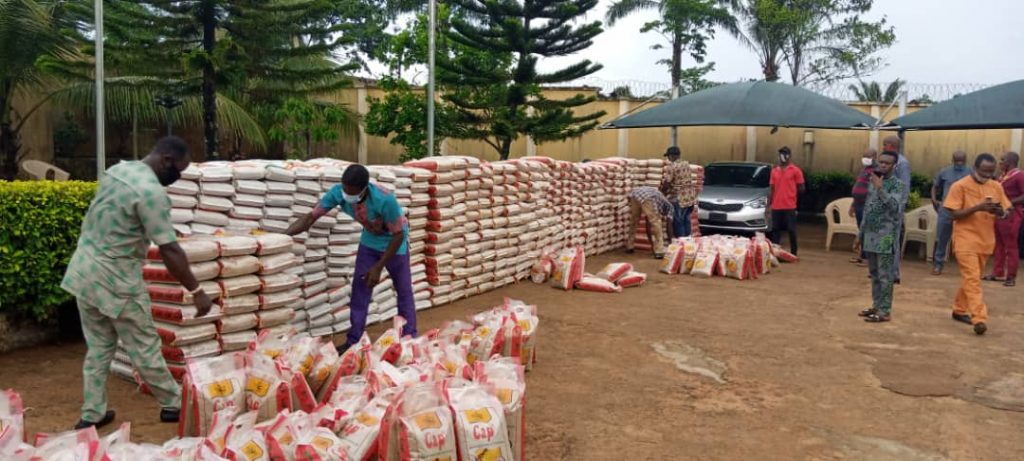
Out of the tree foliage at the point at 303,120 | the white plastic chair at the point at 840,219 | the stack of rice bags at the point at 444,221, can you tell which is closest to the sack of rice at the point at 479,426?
the stack of rice bags at the point at 444,221

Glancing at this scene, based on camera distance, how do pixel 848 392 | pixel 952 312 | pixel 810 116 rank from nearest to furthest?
pixel 848 392, pixel 952 312, pixel 810 116

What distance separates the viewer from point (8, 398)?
11.8 ft

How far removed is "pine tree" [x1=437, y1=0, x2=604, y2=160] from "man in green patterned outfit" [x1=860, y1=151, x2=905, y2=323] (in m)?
9.70

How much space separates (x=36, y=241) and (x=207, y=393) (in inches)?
109

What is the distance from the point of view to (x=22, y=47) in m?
13.5

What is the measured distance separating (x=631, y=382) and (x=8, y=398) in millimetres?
3850

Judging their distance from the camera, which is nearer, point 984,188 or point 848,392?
point 848,392

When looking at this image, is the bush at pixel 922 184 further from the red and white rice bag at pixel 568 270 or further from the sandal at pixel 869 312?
the red and white rice bag at pixel 568 270

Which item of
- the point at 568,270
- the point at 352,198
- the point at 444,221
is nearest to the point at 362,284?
the point at 352,198

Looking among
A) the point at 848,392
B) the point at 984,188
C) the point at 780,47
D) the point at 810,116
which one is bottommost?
the point at 848,392

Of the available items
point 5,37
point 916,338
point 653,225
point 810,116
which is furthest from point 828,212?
point 5,37

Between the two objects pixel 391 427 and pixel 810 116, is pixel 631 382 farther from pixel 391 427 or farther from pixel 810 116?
pixel 810 116

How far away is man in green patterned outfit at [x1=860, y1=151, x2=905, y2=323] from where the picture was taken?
24.9ft

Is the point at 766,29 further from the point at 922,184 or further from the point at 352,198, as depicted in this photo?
the point at 352,198
